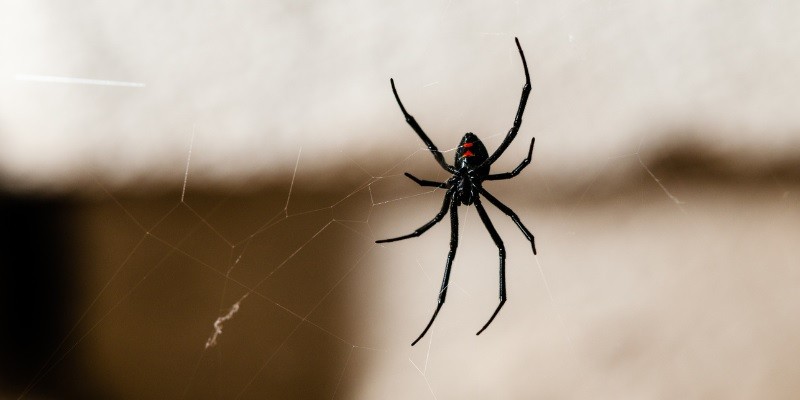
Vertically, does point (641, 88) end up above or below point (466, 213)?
above

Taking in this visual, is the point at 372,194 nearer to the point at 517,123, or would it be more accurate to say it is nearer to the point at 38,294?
the point at 517,123

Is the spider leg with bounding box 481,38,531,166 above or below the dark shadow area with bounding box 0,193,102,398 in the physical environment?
above

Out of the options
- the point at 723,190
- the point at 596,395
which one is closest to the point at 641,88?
the point at 723,190

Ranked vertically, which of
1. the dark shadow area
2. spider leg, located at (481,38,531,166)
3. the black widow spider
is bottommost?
the dark shadow area

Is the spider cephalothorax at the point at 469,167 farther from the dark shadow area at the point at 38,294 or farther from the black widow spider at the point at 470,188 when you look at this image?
the dark shadow area at the point at 38,294

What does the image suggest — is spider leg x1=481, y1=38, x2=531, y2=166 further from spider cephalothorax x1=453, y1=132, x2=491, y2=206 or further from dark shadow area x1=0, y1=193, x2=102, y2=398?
dark shadow area x1=0, y1=193, x2=102, y2=398

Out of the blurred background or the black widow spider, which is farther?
the blurred background

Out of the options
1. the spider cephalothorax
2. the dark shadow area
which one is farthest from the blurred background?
the spider cephalothorax

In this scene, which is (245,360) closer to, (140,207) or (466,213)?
(140,207)
